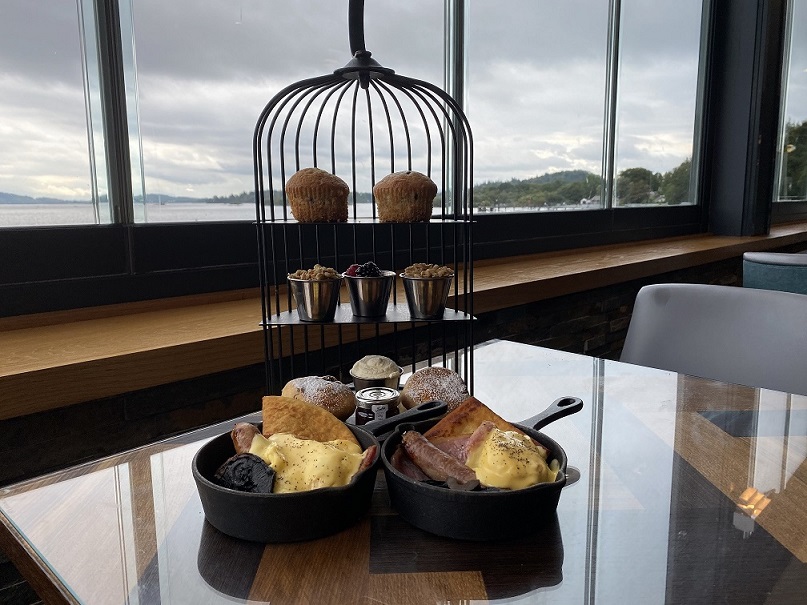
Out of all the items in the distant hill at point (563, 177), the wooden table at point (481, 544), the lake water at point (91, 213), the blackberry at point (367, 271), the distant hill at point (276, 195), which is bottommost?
→ the wooden table at point (481, 544)

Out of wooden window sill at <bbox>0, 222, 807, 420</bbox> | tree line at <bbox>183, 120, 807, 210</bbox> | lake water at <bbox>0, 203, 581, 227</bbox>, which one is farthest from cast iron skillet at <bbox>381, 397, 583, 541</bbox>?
tree line at <bbox>183, 120, 807, 210</bbox>

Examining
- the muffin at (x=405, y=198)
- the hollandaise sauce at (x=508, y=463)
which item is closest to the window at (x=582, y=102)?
the muffin at (x=405, y=198)

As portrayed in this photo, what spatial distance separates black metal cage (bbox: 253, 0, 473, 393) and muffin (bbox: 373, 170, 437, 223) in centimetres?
2

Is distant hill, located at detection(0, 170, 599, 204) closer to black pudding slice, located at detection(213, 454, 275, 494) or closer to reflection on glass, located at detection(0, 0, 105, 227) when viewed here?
reflection on glass, located at detection(0, 0, 105, 227)

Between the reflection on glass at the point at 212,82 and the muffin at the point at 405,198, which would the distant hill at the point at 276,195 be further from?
the muffin at the point at 405,198

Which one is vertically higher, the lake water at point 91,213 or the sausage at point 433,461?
the lake water at point 91,213

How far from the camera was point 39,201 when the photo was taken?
1616 millimetres

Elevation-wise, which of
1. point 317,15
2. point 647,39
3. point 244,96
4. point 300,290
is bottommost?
point 300,290

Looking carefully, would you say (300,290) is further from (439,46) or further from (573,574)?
(439,46)

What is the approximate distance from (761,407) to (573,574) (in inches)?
24.6

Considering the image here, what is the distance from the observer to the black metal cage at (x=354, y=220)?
105 cm

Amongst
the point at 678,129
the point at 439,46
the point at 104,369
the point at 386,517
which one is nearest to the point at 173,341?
the point at 104,369

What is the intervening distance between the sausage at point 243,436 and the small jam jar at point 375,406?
0.60 ft

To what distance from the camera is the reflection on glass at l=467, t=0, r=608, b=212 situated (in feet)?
9.39
